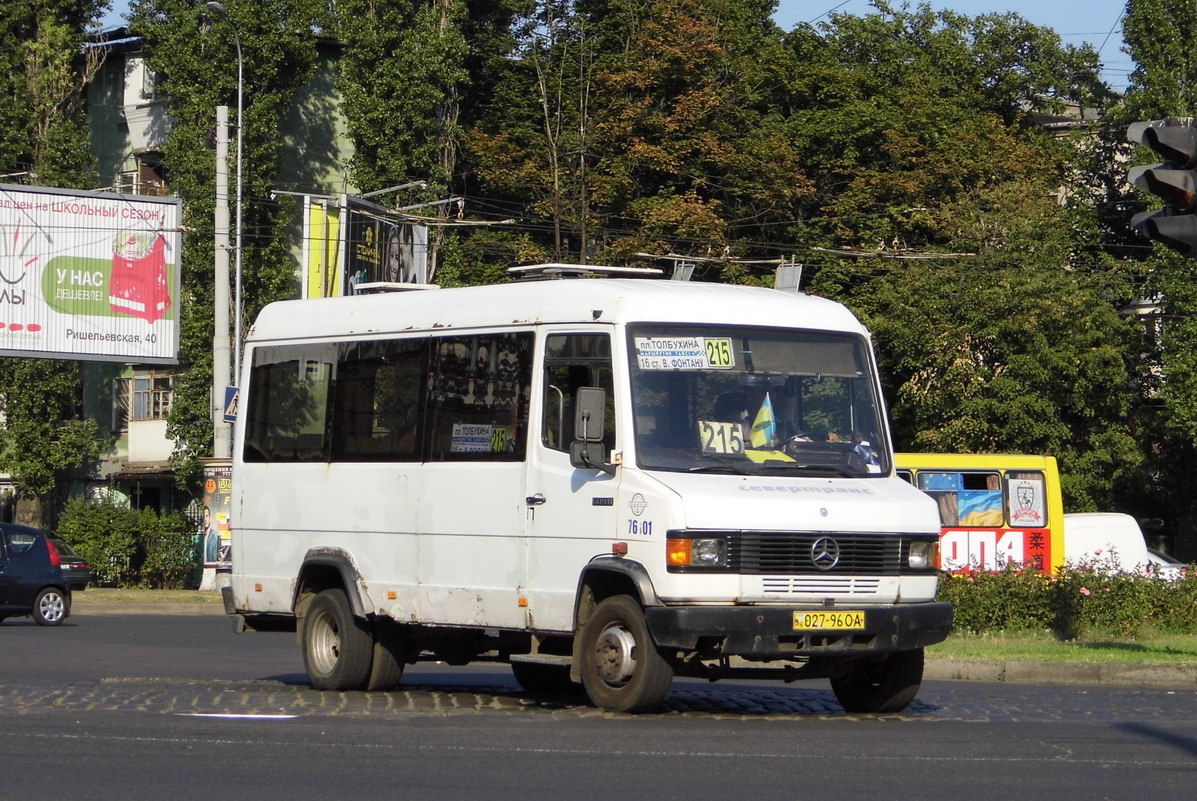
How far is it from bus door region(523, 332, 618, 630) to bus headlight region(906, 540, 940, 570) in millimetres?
2020

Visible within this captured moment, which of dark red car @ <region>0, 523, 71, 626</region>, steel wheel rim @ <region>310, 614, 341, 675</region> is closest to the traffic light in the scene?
steel wheel rim @ <region>310, 614, 341, 675</region>

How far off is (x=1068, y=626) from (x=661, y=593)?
10.9 m

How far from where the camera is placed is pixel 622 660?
38.1ft

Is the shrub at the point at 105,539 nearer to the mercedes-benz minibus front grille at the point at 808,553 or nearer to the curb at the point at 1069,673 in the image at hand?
the curb at the point at 1069,673

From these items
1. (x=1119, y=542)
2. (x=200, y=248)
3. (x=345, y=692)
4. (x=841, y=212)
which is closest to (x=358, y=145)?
(x=200, y=248)

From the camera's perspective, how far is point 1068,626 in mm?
20875

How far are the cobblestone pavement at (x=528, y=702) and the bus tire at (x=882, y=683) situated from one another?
137 mm

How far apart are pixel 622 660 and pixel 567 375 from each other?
81.0 inches

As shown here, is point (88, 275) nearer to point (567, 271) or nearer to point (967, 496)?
point (967, 496)

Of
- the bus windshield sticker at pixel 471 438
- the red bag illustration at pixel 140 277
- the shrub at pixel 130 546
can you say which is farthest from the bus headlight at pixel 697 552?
the shrub at pixel 130 546

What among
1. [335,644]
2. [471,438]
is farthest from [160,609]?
[471,438]

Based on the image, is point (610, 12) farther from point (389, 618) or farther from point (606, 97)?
point (389, 618)

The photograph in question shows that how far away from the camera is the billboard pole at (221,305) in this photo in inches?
1350

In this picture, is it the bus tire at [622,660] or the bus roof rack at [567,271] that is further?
the bus roof rack at [567,271]
